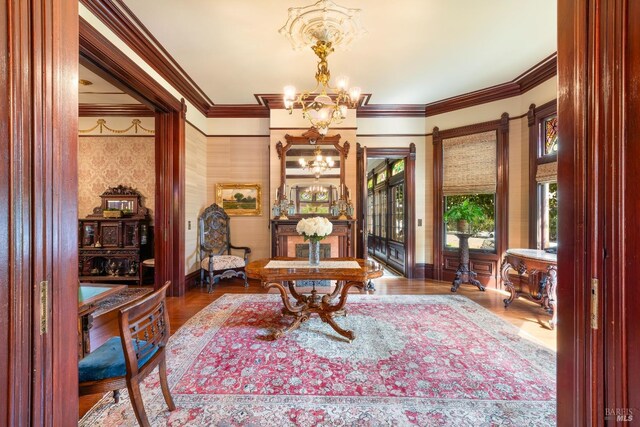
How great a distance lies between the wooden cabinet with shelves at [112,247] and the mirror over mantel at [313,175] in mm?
2726

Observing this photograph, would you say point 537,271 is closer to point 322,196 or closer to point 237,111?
point 322,196

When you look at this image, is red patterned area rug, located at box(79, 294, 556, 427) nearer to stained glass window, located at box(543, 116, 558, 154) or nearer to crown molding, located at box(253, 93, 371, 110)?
stained glass window, located at box(543, 116, 558, 154)

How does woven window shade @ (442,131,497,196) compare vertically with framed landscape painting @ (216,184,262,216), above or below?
above

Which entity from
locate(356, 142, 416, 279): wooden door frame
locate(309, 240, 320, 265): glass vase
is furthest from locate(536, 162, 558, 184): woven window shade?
locate(309, 240, 320, 265): glass vase

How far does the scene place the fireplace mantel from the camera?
4.68 m

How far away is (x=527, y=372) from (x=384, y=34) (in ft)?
11.6

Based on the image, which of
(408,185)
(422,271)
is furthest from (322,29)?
(422,271)

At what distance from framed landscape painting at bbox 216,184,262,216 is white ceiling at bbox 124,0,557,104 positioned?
165cm

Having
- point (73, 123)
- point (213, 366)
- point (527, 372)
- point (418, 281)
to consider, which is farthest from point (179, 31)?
point (418, 281)

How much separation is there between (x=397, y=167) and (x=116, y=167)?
19.3ft

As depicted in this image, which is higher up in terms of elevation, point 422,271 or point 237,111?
point 237,111

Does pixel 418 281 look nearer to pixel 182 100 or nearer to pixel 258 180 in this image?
pixel 258 180

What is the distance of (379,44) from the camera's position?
10.7 ft

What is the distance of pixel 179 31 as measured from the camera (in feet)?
9.89
